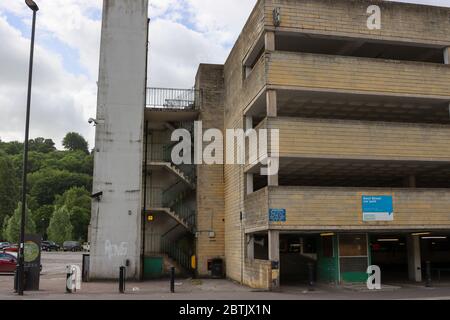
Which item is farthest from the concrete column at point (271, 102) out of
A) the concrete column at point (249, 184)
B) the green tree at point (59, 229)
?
the green tree at point (59, 229)

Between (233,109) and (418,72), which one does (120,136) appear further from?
(418,72)

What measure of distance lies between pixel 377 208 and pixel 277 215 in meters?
4.71

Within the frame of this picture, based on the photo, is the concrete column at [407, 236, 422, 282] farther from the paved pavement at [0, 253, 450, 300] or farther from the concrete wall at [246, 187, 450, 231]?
the concrete wall at [246, 187, 450, 231]

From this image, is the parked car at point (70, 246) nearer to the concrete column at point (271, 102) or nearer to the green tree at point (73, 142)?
the concrete column at point (271, 102)

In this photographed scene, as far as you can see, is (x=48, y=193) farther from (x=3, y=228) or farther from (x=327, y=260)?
(x=327, y=260)

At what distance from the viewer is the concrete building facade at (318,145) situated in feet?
68.5

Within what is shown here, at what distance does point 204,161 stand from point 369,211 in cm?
1094

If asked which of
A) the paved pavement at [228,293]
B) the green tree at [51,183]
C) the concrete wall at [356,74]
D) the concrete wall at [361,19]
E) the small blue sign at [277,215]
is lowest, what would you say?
the paved pavement at [228,293]

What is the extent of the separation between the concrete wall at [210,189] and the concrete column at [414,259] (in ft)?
33.5

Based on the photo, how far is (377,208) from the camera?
2106 cm

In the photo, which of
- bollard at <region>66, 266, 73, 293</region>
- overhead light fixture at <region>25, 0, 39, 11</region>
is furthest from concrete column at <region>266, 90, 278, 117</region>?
bollard at <region>66, 266, 73, 293</region>

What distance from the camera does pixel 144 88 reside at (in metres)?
26.5

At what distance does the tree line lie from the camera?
83500mm
